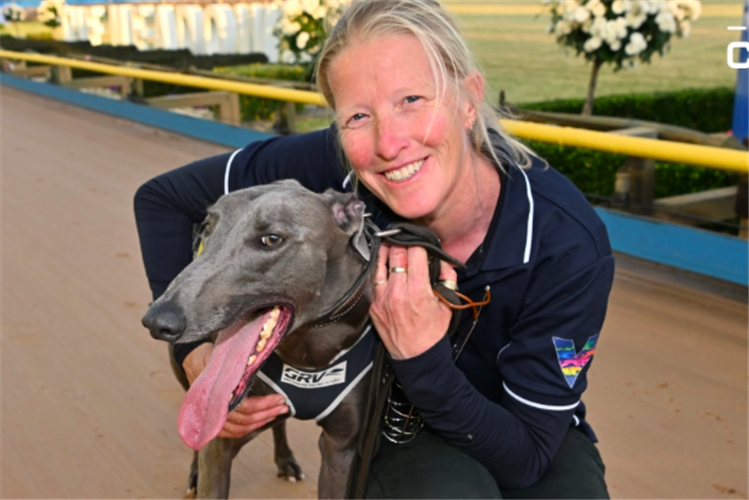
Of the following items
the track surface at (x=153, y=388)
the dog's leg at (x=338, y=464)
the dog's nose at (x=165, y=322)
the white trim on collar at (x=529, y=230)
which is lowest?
the track surface at (x=153, y=388)

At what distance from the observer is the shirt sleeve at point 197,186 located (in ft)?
6.03

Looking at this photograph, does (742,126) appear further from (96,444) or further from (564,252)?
(96,444)

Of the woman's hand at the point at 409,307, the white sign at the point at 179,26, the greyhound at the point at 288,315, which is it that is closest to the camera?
the greyhound at the point at 288,315

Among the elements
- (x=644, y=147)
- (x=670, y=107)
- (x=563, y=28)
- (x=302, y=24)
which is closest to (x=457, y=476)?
(x=644, y=147)

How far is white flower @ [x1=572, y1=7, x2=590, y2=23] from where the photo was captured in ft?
15.7

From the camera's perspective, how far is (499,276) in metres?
1.58

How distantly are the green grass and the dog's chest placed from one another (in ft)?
25.1

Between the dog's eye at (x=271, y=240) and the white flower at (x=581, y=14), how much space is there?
387cm

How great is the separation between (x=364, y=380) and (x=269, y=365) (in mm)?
191

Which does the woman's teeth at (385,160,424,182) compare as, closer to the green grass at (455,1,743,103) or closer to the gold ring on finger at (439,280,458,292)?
the gold ring on finger at (439,280,458,292)

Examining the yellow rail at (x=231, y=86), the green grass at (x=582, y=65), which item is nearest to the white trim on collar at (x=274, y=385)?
the yellow rail at (x=231, y=86)

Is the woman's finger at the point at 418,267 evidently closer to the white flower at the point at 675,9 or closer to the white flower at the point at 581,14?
the white flower at the point at 581,14

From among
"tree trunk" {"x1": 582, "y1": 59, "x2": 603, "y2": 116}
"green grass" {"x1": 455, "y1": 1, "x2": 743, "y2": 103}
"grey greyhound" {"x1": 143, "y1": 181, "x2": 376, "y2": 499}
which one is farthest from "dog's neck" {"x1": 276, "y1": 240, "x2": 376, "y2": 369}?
"green grass" {"x1": 455, "y1": 1, "x2": 743, "y2": 103}

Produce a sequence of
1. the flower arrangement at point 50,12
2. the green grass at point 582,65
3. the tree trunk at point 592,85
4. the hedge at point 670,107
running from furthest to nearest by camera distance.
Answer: the flower arrangement at point 50,12 → the green grass at point 582,65 → the hedge at point 670,107 → the tree trunk at point 592,85
